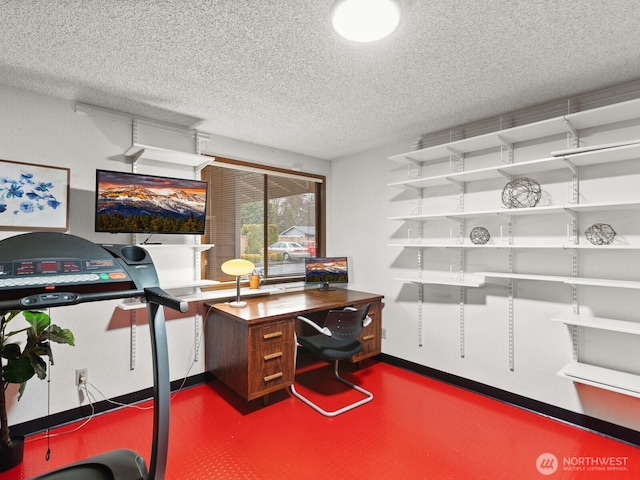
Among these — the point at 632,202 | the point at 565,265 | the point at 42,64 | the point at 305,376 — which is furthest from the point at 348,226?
the point at 42,64

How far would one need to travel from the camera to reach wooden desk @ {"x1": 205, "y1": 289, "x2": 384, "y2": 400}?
105 inches

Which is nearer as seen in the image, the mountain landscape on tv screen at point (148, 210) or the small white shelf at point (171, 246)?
the mountain landscape on tv screen at point (148, 210)

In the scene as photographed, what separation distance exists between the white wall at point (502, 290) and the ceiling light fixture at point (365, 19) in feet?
5.96

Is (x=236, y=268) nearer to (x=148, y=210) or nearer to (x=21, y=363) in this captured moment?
(x=148, y=210)

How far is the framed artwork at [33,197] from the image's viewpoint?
231 cm

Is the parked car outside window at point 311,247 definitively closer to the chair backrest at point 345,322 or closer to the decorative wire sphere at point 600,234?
the chair backrest at point 345,322

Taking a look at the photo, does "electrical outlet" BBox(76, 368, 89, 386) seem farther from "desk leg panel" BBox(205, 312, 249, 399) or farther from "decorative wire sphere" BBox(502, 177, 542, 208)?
"decorative wire sphere" BBox(502, 177, 542, 208)

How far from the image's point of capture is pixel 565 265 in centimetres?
257

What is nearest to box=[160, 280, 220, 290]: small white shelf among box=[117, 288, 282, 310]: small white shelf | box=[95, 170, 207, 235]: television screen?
box=[117, 288, 282, 310]: small white shelf

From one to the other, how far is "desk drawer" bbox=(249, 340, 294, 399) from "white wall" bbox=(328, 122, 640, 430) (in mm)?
Result: 1359

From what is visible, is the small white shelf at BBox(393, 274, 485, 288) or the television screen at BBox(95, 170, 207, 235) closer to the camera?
the television screen at BBox(95, 170, 207, 235)

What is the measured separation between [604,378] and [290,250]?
3.04m

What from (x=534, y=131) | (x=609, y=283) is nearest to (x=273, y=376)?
(x=609, y=283)

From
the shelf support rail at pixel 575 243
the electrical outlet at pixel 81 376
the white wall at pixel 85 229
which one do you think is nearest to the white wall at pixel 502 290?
the shelf support rail at pixel 575 243
